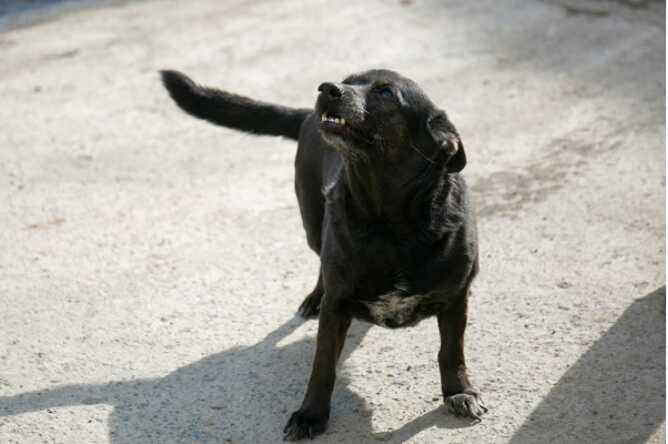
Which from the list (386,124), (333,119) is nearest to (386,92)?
(386,124)

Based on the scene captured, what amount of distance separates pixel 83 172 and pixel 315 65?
1.94 meters

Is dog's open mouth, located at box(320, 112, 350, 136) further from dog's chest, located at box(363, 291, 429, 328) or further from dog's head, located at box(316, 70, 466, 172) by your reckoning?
dog's chest, located at box(363, 291, 429, 328)

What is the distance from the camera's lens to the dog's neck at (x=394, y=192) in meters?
3.51

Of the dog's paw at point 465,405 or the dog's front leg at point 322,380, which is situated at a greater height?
the dog's front leg at point 322,380

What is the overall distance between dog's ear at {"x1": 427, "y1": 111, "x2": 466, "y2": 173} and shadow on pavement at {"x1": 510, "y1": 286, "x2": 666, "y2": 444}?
0.93 metres

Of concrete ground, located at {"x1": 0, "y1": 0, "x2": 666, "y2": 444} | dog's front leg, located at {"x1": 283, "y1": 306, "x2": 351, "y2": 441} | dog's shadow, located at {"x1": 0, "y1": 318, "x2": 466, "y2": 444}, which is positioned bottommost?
concrete ground, located at {"x1": 0, "y1": 0, "x2": 666, "y2": 444}

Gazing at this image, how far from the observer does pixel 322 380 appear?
359 cm

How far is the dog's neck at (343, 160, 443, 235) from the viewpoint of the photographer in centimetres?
351

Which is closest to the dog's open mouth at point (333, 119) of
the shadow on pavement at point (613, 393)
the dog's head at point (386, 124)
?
the dog's head at point (386, 124)

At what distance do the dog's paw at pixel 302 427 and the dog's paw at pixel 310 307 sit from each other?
0.76 meters

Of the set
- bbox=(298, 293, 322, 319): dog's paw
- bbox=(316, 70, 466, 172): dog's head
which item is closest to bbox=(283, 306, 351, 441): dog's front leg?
bbox=(316, 70, 466, 172): dog's head

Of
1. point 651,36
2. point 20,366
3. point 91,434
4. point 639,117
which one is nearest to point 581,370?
point 91,434

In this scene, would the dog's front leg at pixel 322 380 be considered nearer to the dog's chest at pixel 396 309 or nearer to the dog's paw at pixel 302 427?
the dog's paw at pixel 302 427

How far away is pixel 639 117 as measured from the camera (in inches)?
242
